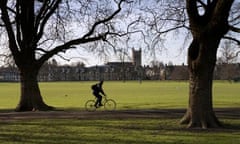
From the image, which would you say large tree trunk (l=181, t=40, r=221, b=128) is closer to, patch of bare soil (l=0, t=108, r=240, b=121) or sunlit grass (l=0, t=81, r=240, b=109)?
patch of bare soil (l=0, t=108, r=240, b=121)

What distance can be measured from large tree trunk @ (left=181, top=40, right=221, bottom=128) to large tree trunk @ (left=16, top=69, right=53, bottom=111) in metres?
12.4

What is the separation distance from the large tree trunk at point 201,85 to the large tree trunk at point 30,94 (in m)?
12.4

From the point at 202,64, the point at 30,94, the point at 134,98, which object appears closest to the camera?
the point at 202,64

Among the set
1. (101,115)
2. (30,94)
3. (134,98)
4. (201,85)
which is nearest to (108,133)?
(201,85)

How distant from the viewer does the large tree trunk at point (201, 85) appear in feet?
56.2

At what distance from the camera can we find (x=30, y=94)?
27734 millimetres

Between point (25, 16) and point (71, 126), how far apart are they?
12.4 meters

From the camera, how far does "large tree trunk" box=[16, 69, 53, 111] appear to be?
27.5m

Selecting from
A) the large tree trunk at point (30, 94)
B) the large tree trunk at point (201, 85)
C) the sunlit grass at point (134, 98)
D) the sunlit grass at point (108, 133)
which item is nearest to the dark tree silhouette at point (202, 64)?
the large tree trunk at point (201, 85)

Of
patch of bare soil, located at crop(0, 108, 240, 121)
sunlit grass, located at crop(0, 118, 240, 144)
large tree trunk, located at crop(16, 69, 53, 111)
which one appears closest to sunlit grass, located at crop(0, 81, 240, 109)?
large tree trunk, located at crop(16, 69, 53, 111)

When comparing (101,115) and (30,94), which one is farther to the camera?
(30,94)

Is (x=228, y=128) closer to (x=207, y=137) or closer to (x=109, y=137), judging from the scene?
(x=207, y=137)

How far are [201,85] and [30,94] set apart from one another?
13393mm

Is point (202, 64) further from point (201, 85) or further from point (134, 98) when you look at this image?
point (134, 98)
